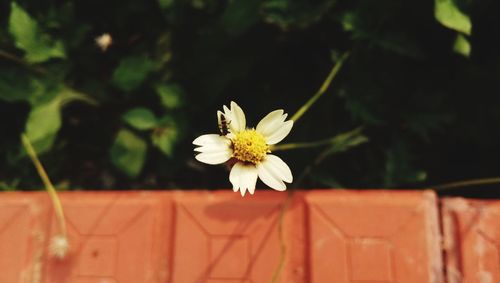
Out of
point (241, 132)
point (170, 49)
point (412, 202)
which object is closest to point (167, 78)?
point (170, 49)

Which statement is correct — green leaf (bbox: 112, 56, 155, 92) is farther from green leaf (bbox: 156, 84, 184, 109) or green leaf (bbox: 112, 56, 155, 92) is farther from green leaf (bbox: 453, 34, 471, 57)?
green leaf (bbox: 453, 34, 471, 57)

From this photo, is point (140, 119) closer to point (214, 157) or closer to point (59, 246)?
point (59, 246)

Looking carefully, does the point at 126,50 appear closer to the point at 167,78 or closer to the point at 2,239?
the point at 167,78

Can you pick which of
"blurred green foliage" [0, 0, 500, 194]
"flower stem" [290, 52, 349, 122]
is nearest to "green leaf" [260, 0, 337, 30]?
"blurred green foliage" [0, 0, 500, 194]

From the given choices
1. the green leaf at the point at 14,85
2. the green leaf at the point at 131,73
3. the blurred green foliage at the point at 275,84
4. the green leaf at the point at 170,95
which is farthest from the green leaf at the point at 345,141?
the green leaf at the point at 14,85

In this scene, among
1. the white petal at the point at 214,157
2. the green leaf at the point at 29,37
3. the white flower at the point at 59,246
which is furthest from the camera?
the green leaf at the point at 29,37

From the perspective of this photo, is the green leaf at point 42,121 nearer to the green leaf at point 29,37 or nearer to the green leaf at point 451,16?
the green leaf at point 29,37
